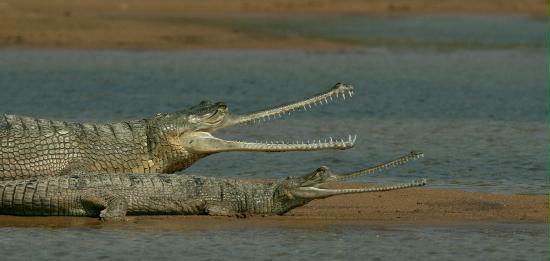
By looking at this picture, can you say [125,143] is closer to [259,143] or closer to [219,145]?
[219,145]

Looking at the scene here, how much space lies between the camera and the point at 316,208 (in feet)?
32.0

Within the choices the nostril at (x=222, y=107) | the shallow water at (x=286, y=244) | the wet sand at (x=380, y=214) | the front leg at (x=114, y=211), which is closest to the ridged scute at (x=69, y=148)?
the nostril at (x=222, y=107)

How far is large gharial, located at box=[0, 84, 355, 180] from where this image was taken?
9.78 m

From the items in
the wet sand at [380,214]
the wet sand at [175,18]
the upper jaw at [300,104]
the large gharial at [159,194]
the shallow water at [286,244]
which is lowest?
the shallow water at [286,244]

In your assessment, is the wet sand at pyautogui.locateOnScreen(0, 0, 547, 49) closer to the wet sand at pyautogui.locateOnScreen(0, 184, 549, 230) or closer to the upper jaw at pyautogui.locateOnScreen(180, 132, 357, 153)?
the upper jaw at pyautogui.locateOnScreen(180, 132, 357, 153)

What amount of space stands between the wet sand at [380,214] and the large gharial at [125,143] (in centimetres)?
56

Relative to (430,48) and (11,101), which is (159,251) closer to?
(11,101)

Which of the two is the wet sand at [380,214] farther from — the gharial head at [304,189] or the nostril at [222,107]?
the nostril at [222,107]

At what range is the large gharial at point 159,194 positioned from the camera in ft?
29.7

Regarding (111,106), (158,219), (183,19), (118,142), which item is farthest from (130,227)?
(183,19)

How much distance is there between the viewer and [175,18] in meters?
31.2

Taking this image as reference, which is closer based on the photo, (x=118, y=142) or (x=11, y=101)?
(x=118, y=142)

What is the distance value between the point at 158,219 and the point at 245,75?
38.7 feet

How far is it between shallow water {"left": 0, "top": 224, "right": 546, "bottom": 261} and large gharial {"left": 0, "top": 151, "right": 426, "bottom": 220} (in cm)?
39
